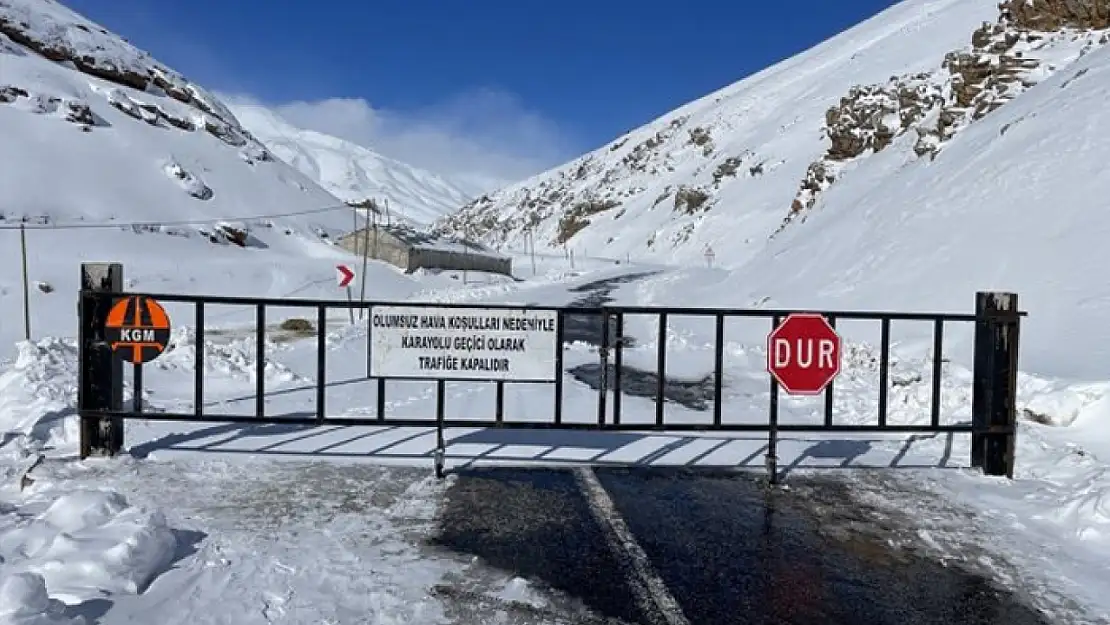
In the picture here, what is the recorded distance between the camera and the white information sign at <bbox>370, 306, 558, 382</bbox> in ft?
23.7

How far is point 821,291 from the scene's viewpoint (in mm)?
19891

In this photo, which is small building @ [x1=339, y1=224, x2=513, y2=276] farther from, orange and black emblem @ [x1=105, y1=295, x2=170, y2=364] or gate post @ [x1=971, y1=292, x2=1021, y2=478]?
gate post @ [x1=971, y1=292, x2=1021, y2=478]

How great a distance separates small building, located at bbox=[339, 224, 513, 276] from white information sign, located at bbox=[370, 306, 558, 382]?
5154cm

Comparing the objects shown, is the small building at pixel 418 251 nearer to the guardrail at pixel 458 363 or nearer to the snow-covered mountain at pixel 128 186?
the snow-covered mountain at pixel 128 186

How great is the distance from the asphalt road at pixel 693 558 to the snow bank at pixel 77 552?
1.78 meters

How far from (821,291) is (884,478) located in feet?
43.4

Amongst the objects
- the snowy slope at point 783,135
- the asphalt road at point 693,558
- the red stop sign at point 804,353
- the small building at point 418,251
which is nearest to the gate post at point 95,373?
the asphalt road at point 693,558

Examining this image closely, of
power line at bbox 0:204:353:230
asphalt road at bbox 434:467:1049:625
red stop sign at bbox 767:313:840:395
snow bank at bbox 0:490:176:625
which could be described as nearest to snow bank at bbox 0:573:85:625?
snow bank at bbox 0:490:176:625

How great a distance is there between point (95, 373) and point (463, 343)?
10.5 feet

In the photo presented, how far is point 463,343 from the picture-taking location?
7289 mm

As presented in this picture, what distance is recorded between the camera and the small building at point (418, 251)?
60750 millimetres

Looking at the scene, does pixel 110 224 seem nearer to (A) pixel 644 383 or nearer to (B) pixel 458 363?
(A) pixel 644 383

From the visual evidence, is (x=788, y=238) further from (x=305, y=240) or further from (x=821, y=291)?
(x=305, y=240)

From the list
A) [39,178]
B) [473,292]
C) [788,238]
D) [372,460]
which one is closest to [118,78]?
[39,178]
